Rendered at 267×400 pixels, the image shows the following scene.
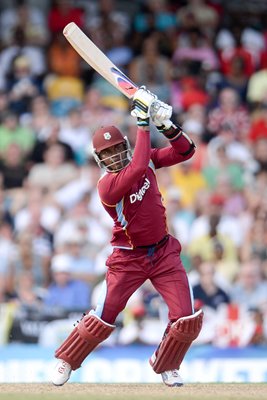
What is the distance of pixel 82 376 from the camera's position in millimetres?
11062

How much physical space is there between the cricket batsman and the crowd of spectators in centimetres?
256

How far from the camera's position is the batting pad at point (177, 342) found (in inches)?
335

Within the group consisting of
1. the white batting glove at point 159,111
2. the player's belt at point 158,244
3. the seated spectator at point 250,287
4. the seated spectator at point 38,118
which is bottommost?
the seated spectator at point 250,287

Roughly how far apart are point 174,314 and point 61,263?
13.5 feet

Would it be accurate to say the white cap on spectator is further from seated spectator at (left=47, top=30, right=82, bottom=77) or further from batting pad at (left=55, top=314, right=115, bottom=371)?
seated spectator at (left=47, top=30, right=82, bottom=77)

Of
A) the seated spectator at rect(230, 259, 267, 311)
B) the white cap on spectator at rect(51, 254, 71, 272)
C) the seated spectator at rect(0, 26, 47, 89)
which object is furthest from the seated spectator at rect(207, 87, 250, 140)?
the white cap on spectator at rect(51, 254, 71, 272)

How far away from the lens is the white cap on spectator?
40.6ft

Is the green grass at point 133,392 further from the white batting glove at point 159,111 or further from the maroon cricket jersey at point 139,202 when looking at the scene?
the white batting glove at point 159,111

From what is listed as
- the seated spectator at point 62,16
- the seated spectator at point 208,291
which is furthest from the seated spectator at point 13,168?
the seated spectator at point 208,291

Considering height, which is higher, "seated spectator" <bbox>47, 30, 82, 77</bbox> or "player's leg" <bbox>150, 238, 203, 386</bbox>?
"seated spectator" <bbox>47, 30, 82, 77</bbox>

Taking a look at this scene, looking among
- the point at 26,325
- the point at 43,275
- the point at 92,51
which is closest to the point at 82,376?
the point at 26,325

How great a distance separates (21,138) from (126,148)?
6.10 meters

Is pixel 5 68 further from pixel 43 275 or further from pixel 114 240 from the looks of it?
pixel 114 240

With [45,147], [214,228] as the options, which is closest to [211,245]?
[214,228]
